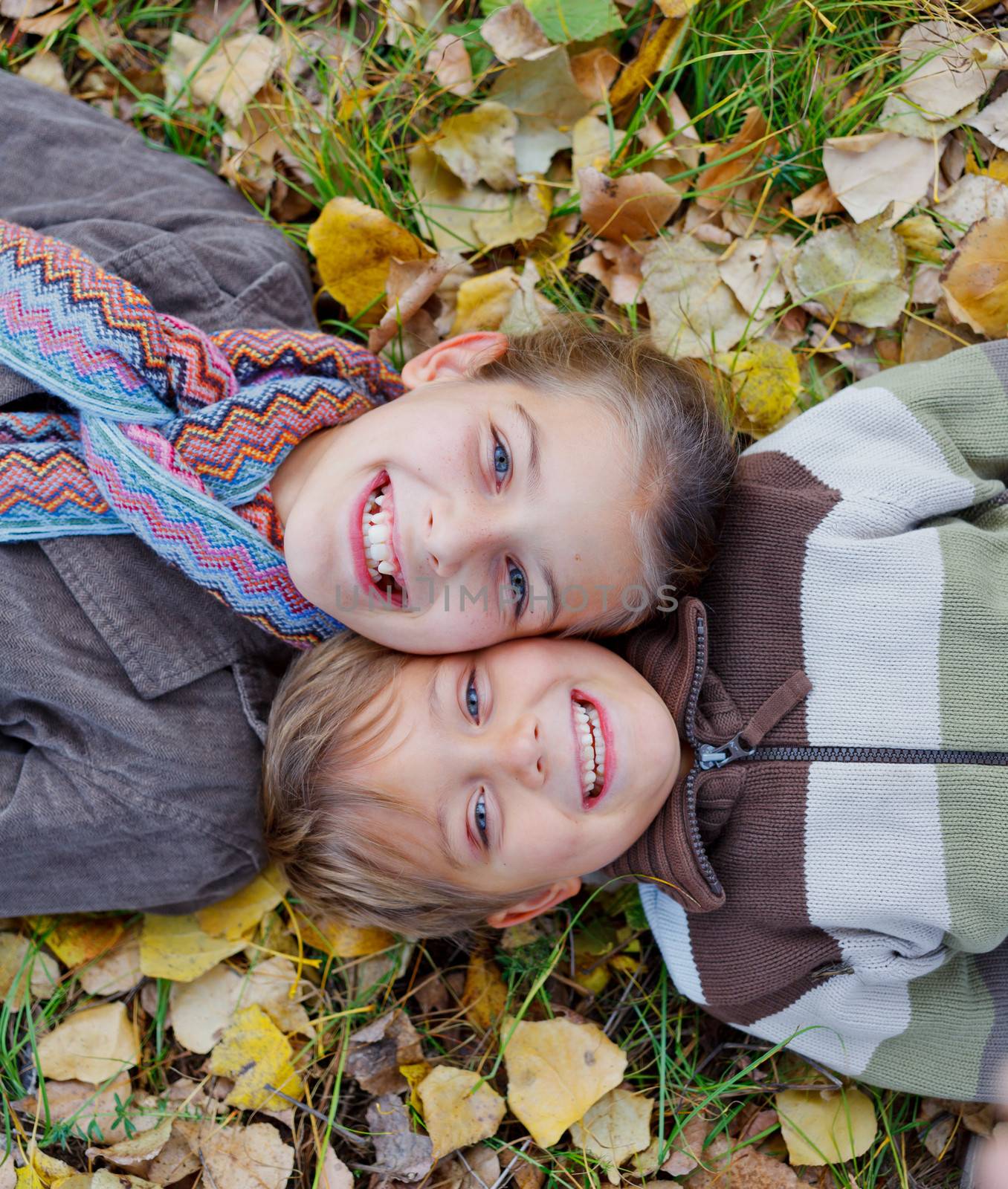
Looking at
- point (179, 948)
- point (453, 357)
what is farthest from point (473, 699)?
point (179, 948)

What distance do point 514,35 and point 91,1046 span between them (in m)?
2.89

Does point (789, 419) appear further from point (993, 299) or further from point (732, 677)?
point (732, 677)

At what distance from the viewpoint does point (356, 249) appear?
2764 mm

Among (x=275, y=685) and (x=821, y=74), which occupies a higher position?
(x=821, y=74)

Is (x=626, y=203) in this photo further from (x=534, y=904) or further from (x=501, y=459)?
(x=534, y=904)

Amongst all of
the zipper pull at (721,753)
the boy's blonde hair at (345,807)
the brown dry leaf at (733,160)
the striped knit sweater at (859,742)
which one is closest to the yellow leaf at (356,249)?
the brown dry leaf at (733,160)

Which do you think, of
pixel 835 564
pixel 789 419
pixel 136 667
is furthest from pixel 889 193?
pixel 136 667

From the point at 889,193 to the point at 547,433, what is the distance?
1.30m

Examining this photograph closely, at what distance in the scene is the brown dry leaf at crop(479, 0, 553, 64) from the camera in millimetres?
2641

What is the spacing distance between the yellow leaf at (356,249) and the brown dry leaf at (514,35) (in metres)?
0.54

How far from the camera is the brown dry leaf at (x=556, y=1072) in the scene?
2.43 meters

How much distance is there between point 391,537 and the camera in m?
2.12

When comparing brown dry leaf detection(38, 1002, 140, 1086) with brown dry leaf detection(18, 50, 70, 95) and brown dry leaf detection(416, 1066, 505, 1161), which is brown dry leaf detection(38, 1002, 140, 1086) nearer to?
brown dry leaf detection(416, 1066, 505, 1161)

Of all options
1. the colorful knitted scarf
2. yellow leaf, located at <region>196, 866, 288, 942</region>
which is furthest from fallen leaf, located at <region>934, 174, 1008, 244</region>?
yellow leaf, located at <region>196, 866, 288, 942</region>
